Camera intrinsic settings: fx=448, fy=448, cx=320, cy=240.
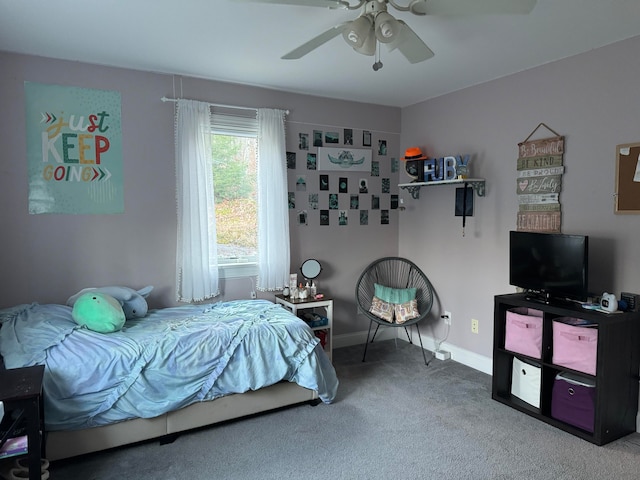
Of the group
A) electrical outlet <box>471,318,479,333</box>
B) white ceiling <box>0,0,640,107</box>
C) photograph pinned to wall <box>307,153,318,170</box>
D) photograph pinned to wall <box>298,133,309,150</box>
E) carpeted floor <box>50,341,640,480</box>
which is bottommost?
carpeted floor <box>50,341,640,480</box>

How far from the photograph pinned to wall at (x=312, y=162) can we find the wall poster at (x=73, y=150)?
1.58m

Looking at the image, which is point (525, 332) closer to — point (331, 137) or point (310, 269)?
point (310, 269)

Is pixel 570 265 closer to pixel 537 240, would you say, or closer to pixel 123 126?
pixel 537 240

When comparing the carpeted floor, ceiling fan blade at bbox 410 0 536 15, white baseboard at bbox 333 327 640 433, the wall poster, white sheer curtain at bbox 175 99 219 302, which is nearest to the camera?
ceiling fan blade at bbox 410 0 536 15

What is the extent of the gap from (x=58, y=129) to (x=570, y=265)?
11.5 ft

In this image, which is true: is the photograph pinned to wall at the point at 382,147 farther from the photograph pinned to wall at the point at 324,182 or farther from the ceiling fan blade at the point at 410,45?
the ceiling fan blade at the point at 410,45

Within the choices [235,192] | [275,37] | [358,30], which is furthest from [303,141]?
[358,30]

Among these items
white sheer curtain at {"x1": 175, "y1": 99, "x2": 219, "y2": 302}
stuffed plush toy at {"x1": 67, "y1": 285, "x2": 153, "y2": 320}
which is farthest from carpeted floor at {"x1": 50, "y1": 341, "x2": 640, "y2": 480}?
white sheer curtain at {"x1": 175, "y1": 99, "x2": 219, "y2": 302}

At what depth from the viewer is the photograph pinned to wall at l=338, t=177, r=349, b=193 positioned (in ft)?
14.0

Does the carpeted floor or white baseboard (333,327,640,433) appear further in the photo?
white baseboard (333,327,640,433)

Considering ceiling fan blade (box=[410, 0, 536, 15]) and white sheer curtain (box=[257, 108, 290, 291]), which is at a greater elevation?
ceiling fan blade (box=[410, 0, 536, 15])

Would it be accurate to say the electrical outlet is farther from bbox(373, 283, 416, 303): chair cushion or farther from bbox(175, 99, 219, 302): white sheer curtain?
bbox(175, 99, 219, 302): white sheer curtain

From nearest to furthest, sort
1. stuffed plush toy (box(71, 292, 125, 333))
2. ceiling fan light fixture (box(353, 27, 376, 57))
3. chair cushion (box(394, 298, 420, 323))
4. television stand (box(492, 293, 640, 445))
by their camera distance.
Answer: ceiling fan light fixture (box(353, 27, 376, 57))
television stand (box(492, 293, 640, 445))
stuffed plush toy (box(71, 292, 125, 333))
chair cushion (box(394, 298, 420, 323))

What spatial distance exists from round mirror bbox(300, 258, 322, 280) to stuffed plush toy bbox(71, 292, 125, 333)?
1.62 m
